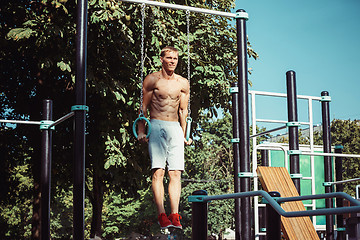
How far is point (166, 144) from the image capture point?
21.2ft

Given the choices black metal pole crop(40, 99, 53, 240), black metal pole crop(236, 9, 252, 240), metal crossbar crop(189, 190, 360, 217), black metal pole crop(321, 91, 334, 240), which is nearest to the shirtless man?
black metal pole crop(236, 9, 252, 240)

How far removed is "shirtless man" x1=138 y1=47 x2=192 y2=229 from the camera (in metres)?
6.44

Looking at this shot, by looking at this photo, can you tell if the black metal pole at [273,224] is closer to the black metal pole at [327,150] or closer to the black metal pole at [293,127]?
the black metal pole at [293,127]

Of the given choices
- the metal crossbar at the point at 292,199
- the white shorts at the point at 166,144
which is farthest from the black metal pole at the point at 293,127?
the metal crossbar at the point at 292,199

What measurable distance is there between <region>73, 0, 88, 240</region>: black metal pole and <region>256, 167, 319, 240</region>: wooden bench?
3.58m

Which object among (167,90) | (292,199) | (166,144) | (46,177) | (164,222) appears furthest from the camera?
(46,177)

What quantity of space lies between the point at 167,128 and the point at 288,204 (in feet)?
10.6

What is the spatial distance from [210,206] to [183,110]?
1218 inches

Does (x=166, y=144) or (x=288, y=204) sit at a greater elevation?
(x=166, y=144)

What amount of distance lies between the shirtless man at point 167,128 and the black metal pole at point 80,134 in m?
0.77

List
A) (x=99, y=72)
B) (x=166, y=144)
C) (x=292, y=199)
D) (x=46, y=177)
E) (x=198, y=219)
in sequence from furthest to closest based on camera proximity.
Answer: (x=99, y=72) < (x=46, y=177) < (x=166, y=144) < (x=198, y=219) < (x=292, y=199)

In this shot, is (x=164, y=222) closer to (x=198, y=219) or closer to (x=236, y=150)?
(x=198, y=219)

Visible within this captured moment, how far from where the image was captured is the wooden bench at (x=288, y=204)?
8.20 meters

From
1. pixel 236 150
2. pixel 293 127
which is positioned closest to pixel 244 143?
pixel 236 150
